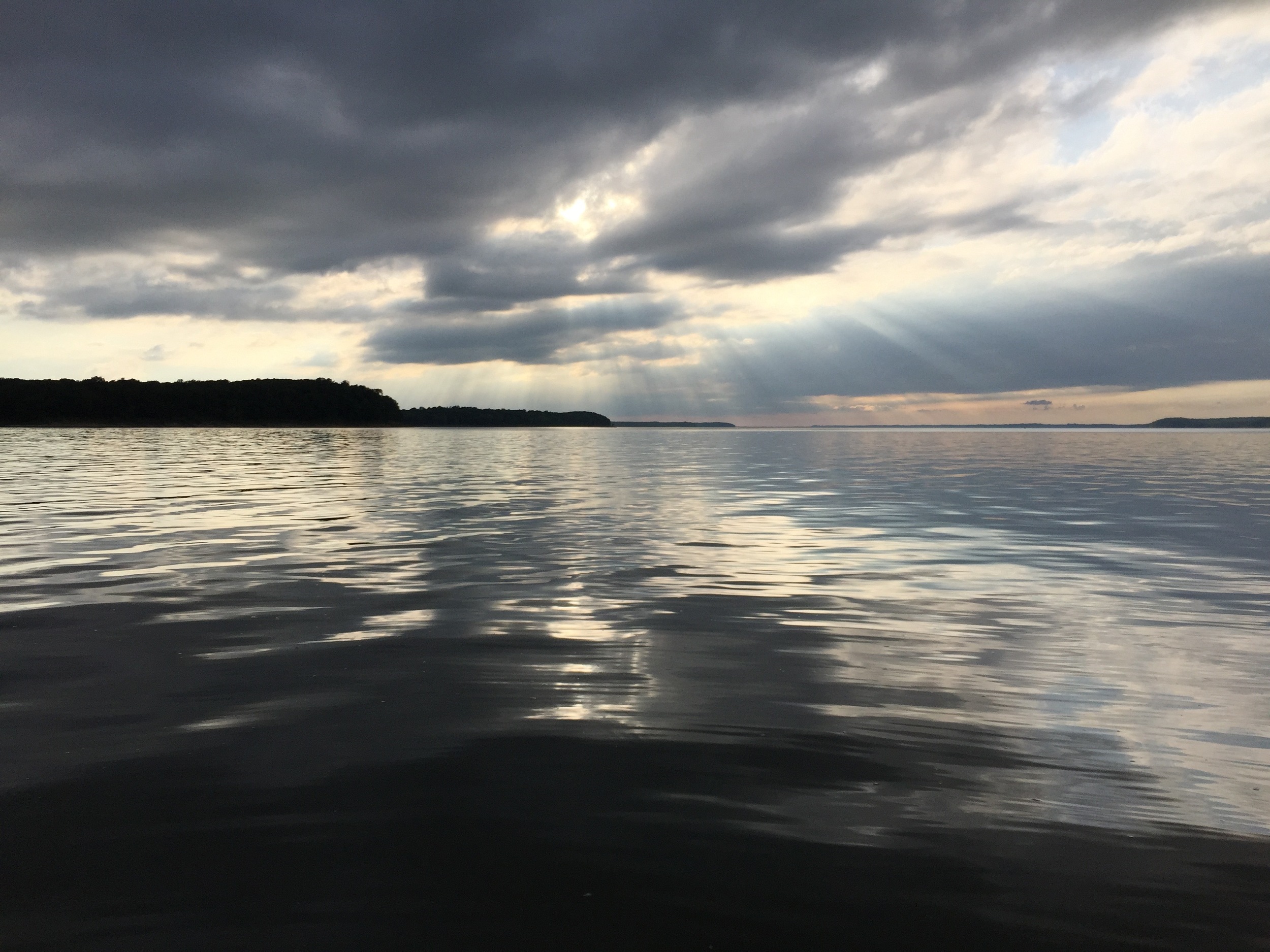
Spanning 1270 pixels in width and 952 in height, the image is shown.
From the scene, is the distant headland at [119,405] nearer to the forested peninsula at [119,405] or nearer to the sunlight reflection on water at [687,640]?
the forested peninsula at [119,405]

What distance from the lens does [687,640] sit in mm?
10305

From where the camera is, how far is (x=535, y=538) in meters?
19.9

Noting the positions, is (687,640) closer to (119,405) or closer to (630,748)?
(630,748)

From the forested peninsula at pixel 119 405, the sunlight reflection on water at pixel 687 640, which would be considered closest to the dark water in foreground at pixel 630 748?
the sunlight reflection on water at pixel 687 640

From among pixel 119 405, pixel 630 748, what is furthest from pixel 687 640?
pixel 119 405

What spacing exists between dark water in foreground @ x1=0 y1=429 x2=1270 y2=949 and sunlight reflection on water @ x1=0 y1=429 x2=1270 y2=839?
0.07 m

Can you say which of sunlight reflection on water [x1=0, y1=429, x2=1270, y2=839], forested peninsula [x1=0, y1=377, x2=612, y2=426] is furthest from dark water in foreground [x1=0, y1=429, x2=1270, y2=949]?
forested peninsula [x1=0, y1=377, x2=612, y2=426]

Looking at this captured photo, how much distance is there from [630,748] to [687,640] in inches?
146

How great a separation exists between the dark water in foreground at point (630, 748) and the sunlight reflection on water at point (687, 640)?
71 mm

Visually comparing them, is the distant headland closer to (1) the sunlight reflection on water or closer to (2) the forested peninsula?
(2) the forested peninsula

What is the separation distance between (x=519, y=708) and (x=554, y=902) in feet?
10.7

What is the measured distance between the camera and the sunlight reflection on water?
6625 millimetres

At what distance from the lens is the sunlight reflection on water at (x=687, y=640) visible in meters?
6.62

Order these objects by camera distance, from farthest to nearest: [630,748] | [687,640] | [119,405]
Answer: [119,405] → [687,640] → [630,748]
